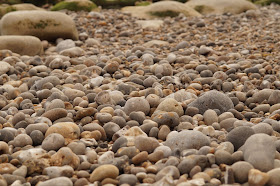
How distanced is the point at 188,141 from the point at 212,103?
41.7 inches

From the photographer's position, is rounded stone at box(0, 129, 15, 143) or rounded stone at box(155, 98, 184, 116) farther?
rounded stone at box(155, 98, 184, 116)

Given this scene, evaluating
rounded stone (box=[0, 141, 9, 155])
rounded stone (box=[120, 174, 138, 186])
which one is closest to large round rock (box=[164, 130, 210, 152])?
rounded stone (box=[120, 174, 138, 186])

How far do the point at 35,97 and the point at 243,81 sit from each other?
8.93 ft

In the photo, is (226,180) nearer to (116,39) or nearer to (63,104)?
(63,104)

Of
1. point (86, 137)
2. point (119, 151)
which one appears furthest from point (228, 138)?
point (86, 137)

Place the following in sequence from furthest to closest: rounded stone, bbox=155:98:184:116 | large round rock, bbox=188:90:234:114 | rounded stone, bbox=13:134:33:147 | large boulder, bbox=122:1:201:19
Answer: large boulder, bbox=122:1:201:19 → large round rock, bbox=188:90:234:114 → rounded stone, bbox=155:98:184:116 → rounded stone, bbox=13:134:33:147

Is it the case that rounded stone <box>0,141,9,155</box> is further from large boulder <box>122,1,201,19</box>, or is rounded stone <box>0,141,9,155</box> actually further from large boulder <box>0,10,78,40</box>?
large boulder <box>122,1,201,19</box>

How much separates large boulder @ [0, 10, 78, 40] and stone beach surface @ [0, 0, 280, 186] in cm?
2

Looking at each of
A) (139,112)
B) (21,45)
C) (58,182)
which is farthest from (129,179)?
(21,45)

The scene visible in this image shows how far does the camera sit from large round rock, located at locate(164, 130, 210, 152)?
9.21 feet

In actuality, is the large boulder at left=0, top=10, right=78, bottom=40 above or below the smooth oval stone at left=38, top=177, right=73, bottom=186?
above

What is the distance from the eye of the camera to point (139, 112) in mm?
3590

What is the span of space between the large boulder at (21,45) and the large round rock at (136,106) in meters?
3.91

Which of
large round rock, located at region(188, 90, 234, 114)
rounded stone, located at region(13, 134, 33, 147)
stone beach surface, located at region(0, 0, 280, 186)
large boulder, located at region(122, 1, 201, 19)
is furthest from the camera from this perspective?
large boulder, located at region(122, 1, 201, 19)
